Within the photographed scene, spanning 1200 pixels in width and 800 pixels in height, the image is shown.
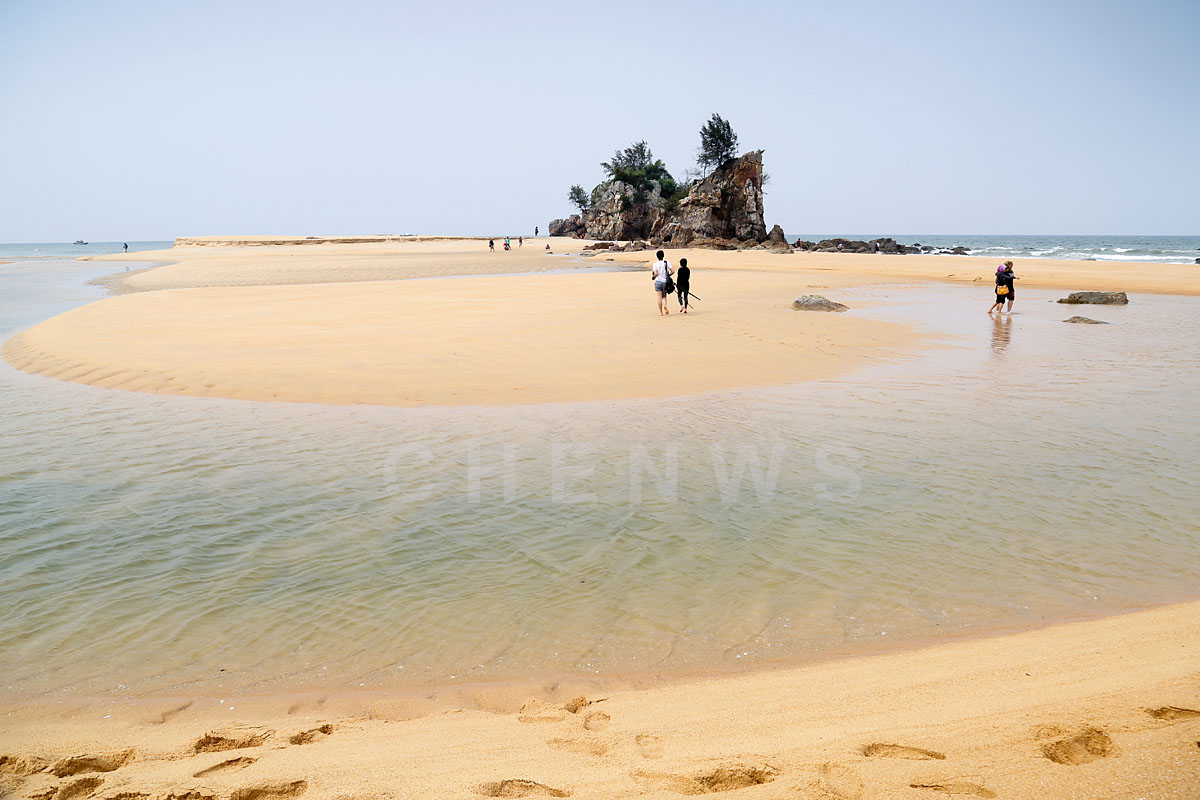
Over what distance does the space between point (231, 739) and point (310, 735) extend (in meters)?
0.39

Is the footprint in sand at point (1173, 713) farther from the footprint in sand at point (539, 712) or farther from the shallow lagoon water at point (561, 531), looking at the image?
the footprint in sand at point (539, 712)

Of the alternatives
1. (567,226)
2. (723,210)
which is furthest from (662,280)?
(567,226)

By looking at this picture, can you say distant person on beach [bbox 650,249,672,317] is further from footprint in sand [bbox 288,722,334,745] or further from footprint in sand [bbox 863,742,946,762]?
footprint in sand [bbox 863,742,946,762]

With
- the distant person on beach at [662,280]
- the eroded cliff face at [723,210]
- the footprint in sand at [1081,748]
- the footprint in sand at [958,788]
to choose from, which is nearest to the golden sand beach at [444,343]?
the distant person on beach at [662,280]

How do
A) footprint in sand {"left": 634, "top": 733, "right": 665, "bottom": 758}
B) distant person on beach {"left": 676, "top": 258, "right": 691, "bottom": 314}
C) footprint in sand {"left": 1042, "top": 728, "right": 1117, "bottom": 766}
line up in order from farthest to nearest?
distant person on beach {"left": 676, "top": 258, "right": 691, "bottom": 314}, footprint in sand {"left": 634, "top": 733, "right": 665, "bottom": 758}, footprint in sand {"left": 1042, "top": 728, "right": 1117, "bottom": 766}

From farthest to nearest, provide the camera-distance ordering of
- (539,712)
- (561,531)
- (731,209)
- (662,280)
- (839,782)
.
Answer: (731,209), (662,280), (561,531), (539,712), (839,782)

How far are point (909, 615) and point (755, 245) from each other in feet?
227

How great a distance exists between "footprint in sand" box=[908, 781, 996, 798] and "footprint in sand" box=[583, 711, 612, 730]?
4.73ft

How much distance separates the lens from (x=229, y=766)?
332 centimetres

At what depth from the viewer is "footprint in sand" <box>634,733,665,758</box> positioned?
127 inches

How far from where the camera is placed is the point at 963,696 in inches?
142

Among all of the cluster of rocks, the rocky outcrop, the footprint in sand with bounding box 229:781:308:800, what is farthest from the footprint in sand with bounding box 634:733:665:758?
the rocky outcrop

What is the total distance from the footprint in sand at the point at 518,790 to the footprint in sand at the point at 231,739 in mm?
1308

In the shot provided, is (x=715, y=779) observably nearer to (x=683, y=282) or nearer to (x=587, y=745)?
(x=587, y=745)
